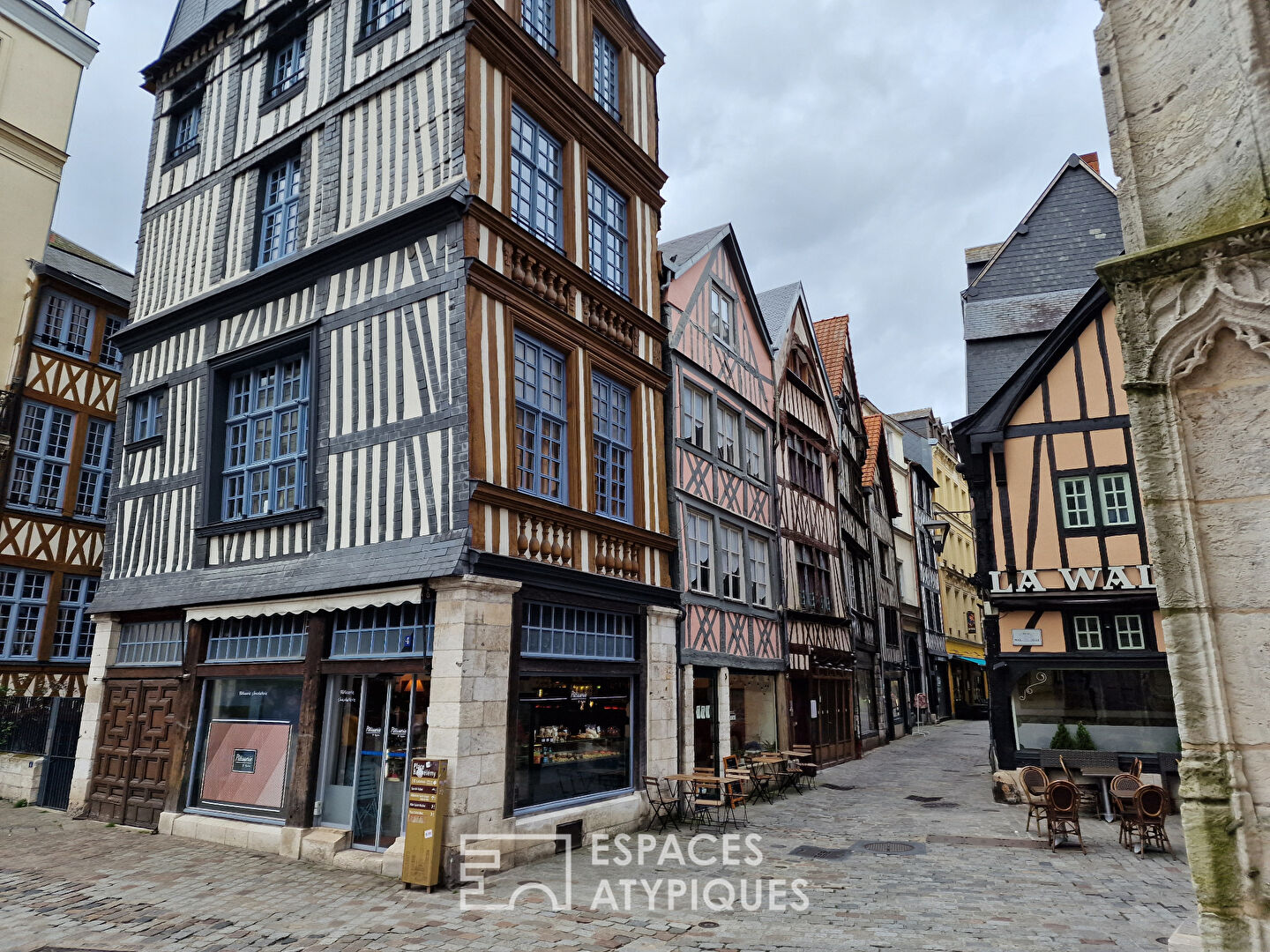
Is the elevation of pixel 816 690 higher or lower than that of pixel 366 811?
higher

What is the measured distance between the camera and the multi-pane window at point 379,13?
10.1 metres

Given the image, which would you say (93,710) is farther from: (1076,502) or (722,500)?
(1076,502)

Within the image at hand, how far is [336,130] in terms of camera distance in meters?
10.3

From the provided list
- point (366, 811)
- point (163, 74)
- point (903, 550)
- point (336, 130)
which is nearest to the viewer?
point (366, 811)

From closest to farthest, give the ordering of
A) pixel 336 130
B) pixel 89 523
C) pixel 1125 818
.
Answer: pixel 1125 818 < pixel 336 130 < pixel 89 523

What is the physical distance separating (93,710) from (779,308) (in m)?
14.9

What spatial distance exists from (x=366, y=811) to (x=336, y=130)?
26.3 feet

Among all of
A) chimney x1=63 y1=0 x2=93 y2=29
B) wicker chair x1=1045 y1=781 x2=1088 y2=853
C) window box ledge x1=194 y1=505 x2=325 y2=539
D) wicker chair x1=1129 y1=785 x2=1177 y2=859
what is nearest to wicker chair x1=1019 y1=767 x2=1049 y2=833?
wicker chair x1=1045 y1=781 x2=1088 y2=853

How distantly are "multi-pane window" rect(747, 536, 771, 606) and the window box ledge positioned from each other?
8097 millimetres

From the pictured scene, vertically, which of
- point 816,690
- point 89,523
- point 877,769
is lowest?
point 877,769

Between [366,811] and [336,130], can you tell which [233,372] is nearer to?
[336,130]

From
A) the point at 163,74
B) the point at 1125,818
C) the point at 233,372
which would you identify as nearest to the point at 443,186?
the point at 233,372

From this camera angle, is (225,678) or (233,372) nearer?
(225,678)

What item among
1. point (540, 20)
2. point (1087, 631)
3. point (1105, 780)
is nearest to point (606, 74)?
point (540, 20)
